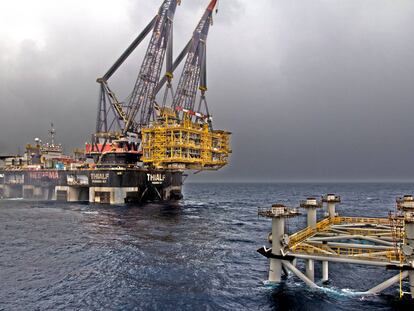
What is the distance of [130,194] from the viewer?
98.0 m

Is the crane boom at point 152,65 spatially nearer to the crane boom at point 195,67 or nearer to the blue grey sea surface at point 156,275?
the crane boom at point 195,67

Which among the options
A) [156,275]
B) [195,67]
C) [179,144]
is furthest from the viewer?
[195,67]

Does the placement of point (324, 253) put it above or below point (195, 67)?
below

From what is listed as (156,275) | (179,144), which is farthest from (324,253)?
(179,144)

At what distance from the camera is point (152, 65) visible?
10188 centimetres

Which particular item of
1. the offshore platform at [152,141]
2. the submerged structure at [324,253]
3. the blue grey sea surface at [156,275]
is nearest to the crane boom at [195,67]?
the offshore platform at [152,141]

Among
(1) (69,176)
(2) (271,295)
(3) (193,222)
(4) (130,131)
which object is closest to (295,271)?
(2) (271,295)

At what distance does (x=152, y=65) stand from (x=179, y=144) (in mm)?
33429

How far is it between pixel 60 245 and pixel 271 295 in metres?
31.4

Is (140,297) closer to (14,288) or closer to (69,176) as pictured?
(14,288)

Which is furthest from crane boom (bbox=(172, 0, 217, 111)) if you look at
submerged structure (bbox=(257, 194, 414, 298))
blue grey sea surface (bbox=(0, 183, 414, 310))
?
submerged structure (bbox=(257, 194, 414, 298))

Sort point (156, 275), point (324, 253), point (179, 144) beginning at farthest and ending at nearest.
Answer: point (179, 144)
point (156, 275)
point (324, 253)

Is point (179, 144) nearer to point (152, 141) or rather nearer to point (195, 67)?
point (152, 141)

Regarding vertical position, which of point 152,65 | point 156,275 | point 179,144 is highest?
point 152,65
